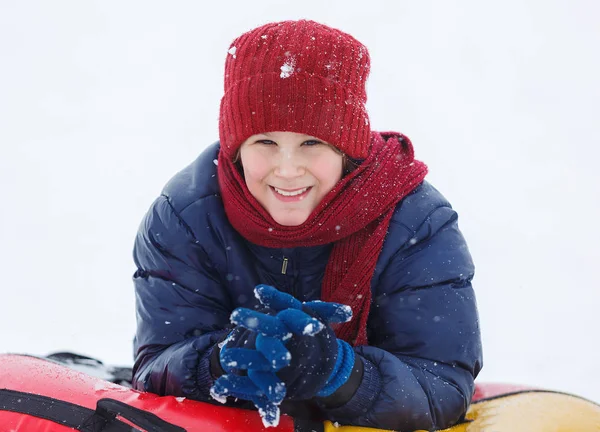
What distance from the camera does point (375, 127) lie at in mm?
4898

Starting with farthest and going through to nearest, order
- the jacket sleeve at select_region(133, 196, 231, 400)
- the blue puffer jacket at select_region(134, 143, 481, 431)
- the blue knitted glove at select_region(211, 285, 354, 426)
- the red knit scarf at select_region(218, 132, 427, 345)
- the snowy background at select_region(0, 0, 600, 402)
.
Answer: the snowy background at select_region(0, 0, 600, 402), the jacket sleeve at select_region(133, 196, 231, 400), the red knit scarf at select_region(218, 132, 427, 345), the blue puffer jacket at select_region(134, 143, 481, 431), the blue knitted glove at select_region(211, 285, 354, 426)

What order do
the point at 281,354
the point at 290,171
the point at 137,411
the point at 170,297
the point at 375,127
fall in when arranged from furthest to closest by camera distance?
the point at 375,127 → the point at 170,297 → the point at 290,171 → the point at 137,411 → the point at 281,354

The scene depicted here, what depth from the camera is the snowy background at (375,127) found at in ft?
11.2

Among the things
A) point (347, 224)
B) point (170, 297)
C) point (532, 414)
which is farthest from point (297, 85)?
point (532, 414)

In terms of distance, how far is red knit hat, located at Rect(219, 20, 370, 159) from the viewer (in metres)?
1.86

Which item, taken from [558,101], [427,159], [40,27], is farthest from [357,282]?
[40,27]

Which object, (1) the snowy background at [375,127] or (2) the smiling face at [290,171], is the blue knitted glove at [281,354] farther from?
(1) the snowy background at [375,127]

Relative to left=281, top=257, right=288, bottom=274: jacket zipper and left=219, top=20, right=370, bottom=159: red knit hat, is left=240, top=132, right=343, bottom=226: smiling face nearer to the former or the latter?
left=219, top=20, right=370, bottom=159: red knit hat

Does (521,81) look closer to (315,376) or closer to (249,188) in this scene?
(249,188)

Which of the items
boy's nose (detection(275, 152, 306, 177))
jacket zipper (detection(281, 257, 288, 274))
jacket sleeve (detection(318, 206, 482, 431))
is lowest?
jacket sleeve (detection(318, 206, 482, 431))

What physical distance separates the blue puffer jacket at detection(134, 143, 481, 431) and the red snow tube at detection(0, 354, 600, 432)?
0.10 meters

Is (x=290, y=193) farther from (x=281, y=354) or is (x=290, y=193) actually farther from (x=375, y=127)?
(x=375, y=127)

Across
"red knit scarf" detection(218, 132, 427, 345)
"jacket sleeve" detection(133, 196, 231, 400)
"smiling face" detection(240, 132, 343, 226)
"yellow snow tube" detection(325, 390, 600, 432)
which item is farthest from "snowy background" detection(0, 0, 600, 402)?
"smiling face" detection(240, 132, 343, 226)

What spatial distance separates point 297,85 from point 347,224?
1.29 feet
